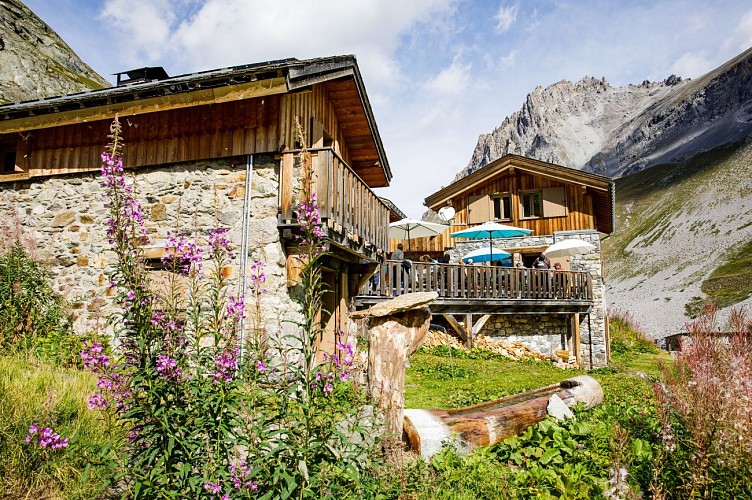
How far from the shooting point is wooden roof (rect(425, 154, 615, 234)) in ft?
64.1

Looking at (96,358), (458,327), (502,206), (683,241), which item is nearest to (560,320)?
(458,327)

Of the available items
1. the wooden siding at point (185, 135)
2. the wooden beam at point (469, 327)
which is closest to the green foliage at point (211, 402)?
the wooden siding at point (185, 135)

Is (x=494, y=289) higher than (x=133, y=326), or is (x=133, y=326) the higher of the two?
(x=494, y=289)

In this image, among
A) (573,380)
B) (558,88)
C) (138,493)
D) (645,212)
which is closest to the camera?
(138,493)

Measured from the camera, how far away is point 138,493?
8.77 ft

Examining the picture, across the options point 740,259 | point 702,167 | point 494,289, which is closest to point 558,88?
point 702,167

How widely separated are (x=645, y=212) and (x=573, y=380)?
97.5 m

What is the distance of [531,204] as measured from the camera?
70.1 ft

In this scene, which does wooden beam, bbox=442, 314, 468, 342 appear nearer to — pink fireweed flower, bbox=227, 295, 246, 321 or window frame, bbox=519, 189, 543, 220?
window frame, bbox=519, 189, 543, 220

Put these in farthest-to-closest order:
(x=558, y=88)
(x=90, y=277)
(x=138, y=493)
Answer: (x=558, y=88), (x=90, y=277), (x=138, y=493)

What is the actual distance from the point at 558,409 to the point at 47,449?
549 cm

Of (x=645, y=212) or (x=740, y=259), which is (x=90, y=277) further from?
(x=645, y=212)

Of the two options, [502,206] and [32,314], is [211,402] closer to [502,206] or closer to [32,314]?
[32,314]

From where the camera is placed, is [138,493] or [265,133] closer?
→ [138,493]
